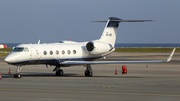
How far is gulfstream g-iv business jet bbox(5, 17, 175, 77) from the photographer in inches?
930

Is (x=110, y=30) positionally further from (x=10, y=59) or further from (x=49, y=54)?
(x=10, y=59)

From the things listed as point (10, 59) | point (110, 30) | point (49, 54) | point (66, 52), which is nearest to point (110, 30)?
point (110, 30)

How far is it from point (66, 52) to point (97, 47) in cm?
283

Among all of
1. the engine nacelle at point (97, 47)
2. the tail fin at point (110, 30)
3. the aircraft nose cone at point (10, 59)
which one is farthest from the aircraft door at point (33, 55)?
the tail fin at point (110, 30)

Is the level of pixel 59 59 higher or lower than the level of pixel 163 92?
higher

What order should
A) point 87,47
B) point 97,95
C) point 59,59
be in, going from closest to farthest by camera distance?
point 97,95, point 59,59, point 87,47

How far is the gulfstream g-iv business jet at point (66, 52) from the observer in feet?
77.5

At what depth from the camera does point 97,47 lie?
27.4 meters

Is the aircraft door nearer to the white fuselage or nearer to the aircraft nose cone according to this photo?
the white fuselage

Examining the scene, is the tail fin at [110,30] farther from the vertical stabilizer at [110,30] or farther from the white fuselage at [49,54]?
the white fuselage at [49,54]

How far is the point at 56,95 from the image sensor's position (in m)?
13.9

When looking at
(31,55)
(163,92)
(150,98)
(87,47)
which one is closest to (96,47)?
(87,47)

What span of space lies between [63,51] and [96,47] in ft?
9.82

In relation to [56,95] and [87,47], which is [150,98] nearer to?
[56,95]
